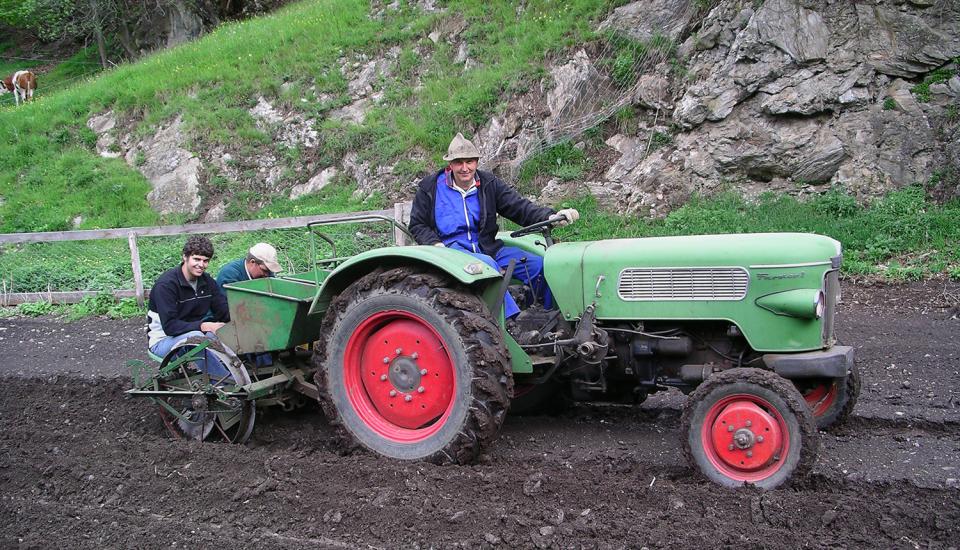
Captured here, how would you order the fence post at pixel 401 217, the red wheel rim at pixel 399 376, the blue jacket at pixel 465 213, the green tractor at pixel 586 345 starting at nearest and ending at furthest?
the green tractor at pixel 586 345, the red wheel rim at pixel 399 376, the blue jacket at pixel 465 213, the fence post at pixel 401 217

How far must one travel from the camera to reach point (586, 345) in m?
3.87

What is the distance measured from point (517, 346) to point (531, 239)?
106cm

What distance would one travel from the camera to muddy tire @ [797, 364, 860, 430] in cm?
421

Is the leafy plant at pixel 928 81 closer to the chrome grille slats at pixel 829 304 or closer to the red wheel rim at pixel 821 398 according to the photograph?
the red wheel rim at pixel 821 398

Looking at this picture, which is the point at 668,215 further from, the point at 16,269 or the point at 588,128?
the point at 16,269

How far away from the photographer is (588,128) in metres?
10.7

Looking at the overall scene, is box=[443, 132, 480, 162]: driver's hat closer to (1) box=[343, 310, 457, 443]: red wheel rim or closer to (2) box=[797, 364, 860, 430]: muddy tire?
(1) box=[343, 310, 457, 443]: red wheel rim

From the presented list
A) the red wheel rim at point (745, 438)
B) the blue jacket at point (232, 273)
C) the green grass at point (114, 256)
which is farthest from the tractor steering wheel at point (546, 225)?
the green grass at point (114, 256)

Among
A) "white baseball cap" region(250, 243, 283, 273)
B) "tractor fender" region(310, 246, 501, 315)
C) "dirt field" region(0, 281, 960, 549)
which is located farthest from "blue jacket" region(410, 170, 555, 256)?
"white baseball cap" region(250, 243, 283, 273)

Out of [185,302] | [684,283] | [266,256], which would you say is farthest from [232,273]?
[684,283]

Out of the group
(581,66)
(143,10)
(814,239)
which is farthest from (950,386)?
(143,10)

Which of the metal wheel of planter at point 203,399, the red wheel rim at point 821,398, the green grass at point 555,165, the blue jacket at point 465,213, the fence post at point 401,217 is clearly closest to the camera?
the red wheel rim at point 821,398

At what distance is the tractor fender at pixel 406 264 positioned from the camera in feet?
12.5

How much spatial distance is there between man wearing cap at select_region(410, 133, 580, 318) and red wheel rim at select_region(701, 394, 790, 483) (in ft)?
4.55
